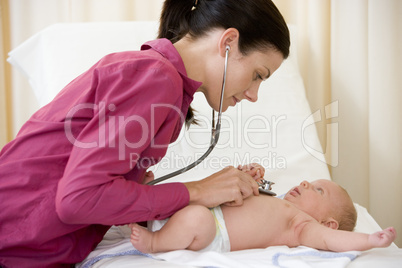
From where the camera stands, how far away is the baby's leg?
3.44ft

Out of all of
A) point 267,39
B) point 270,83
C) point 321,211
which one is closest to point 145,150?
point 267,39

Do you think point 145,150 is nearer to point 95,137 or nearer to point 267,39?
point 95,137

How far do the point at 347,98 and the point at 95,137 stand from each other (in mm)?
1721

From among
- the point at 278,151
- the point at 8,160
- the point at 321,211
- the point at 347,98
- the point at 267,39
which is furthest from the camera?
the point at 347,98

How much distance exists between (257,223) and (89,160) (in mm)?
529

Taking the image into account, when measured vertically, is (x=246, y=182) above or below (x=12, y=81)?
below

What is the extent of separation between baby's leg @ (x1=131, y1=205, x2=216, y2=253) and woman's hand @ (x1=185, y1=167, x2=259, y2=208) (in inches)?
1.6

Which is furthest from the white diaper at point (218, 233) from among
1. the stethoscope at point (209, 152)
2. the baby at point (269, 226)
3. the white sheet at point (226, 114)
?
the white sheet at point (226, 114)

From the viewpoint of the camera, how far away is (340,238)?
1130 millimetres

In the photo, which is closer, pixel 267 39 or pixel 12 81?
pixel 267 39

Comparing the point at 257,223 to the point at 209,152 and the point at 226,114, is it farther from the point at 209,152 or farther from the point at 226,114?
the point at 226,114

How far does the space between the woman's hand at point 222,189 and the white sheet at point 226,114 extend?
508 mm

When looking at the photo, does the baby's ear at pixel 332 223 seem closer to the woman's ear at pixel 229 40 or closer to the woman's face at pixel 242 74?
the woman's face at pixel 242 74

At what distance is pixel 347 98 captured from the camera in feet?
7.57
